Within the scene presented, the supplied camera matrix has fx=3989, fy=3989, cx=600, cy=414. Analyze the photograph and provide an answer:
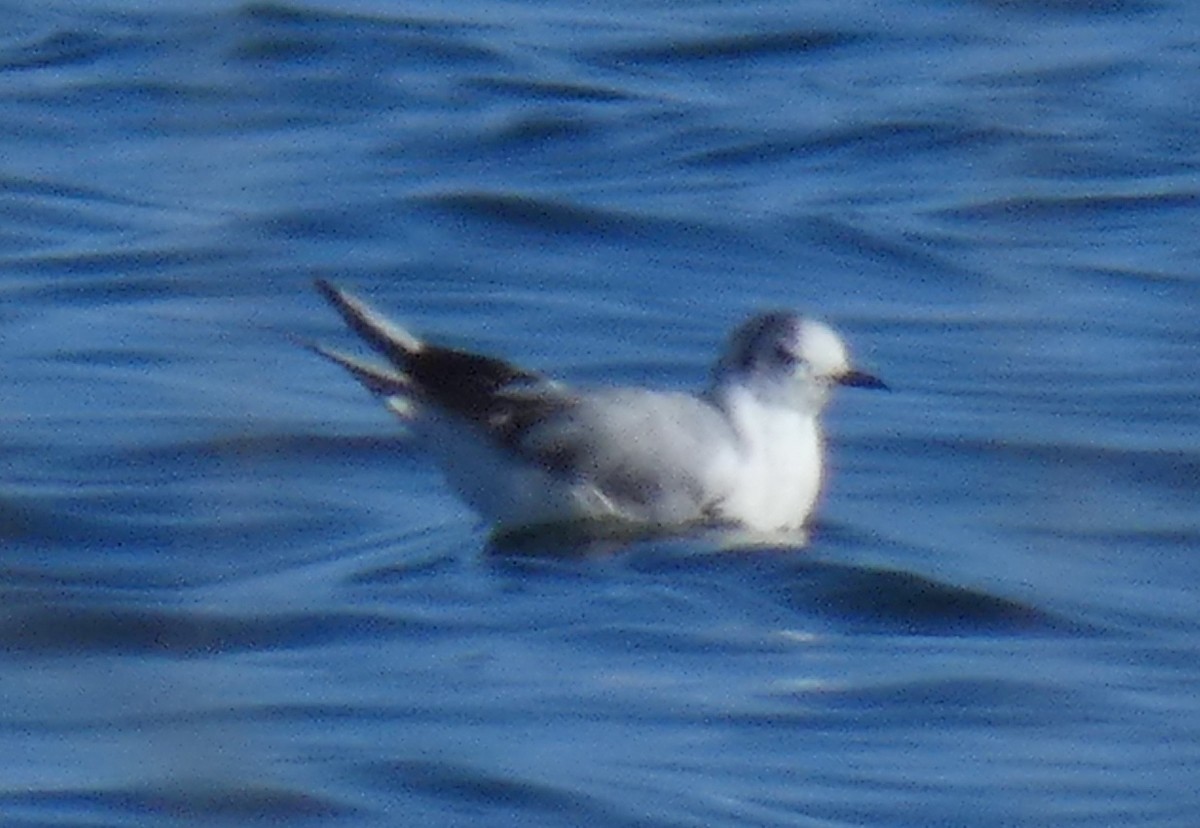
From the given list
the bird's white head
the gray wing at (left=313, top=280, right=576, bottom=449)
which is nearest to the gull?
the gray wing at (left=313, top=280, right=576, bottom=449)

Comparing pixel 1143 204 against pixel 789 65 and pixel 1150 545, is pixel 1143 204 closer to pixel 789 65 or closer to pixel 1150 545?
pixel 789 65

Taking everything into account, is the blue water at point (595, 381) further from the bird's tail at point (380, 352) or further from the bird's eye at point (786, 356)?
the bird's eye at point (786, 356)

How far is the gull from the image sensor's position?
11.5 meters

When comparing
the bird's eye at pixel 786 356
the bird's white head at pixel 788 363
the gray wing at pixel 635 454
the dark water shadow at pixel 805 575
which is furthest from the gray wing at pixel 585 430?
the bird's eye at pixel 786 356

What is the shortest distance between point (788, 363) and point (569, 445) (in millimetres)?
1012

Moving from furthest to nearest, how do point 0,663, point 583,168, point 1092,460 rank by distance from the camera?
point 583,168
point 1092,460
point 0,663

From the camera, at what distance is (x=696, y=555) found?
38.1ft

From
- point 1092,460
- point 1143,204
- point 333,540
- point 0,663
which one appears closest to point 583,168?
point 1143,204

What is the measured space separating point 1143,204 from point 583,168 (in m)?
2.55

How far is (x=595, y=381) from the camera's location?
13.9m

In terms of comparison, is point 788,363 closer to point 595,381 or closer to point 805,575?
point 805,575

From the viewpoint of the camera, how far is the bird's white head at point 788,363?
12.1 metres

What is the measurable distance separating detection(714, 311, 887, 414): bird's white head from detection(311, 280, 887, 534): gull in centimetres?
27

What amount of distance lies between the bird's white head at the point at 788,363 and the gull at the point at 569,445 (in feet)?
0.89
